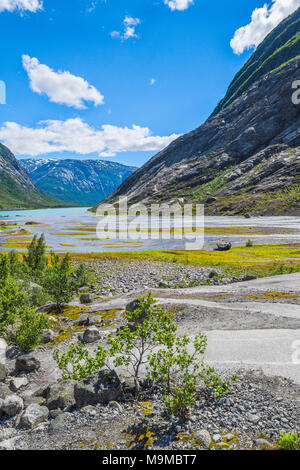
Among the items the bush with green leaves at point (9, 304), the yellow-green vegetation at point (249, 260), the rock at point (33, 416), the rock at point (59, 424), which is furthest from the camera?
the yellow-green vegetation at point (249, 260)

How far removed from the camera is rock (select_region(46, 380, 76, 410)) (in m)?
13.4

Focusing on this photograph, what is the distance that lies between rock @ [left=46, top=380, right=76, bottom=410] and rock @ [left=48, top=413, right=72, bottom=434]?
1.22 meters

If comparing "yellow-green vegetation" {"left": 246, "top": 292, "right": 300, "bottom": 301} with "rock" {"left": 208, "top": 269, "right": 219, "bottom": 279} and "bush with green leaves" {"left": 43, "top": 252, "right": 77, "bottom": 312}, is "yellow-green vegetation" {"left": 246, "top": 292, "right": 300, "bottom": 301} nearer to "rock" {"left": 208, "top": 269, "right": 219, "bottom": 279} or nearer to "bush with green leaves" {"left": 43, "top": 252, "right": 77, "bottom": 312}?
"rock" {"left": 208, "top": 269, "right": 219, "bottom": 279}

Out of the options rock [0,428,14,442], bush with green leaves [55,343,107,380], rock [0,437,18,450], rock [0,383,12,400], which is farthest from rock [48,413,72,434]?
rock [0,383,12,400]

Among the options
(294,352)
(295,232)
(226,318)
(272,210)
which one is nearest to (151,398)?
(294,352)

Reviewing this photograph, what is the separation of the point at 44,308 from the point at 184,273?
2591cm

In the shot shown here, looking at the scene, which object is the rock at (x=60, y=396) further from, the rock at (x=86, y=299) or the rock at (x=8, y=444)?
the rock at (x=86, y=299)

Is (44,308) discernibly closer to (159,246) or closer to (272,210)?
(159,246)

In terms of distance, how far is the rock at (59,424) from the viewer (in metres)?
11.3

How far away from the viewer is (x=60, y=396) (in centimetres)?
1376

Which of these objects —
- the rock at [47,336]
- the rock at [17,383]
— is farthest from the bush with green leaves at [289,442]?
the rock at [47,336]

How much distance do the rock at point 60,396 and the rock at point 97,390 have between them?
76 centimetres

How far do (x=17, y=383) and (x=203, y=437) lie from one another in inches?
503

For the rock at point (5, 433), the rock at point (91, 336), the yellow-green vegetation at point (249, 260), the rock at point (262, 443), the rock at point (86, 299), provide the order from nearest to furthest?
the rock at point (262, 443)
the rock at point (5, 433)
the rock at point (91, 336)
the rock at point (86, 299)
the yellow-green vegetation at point (249, 260)
